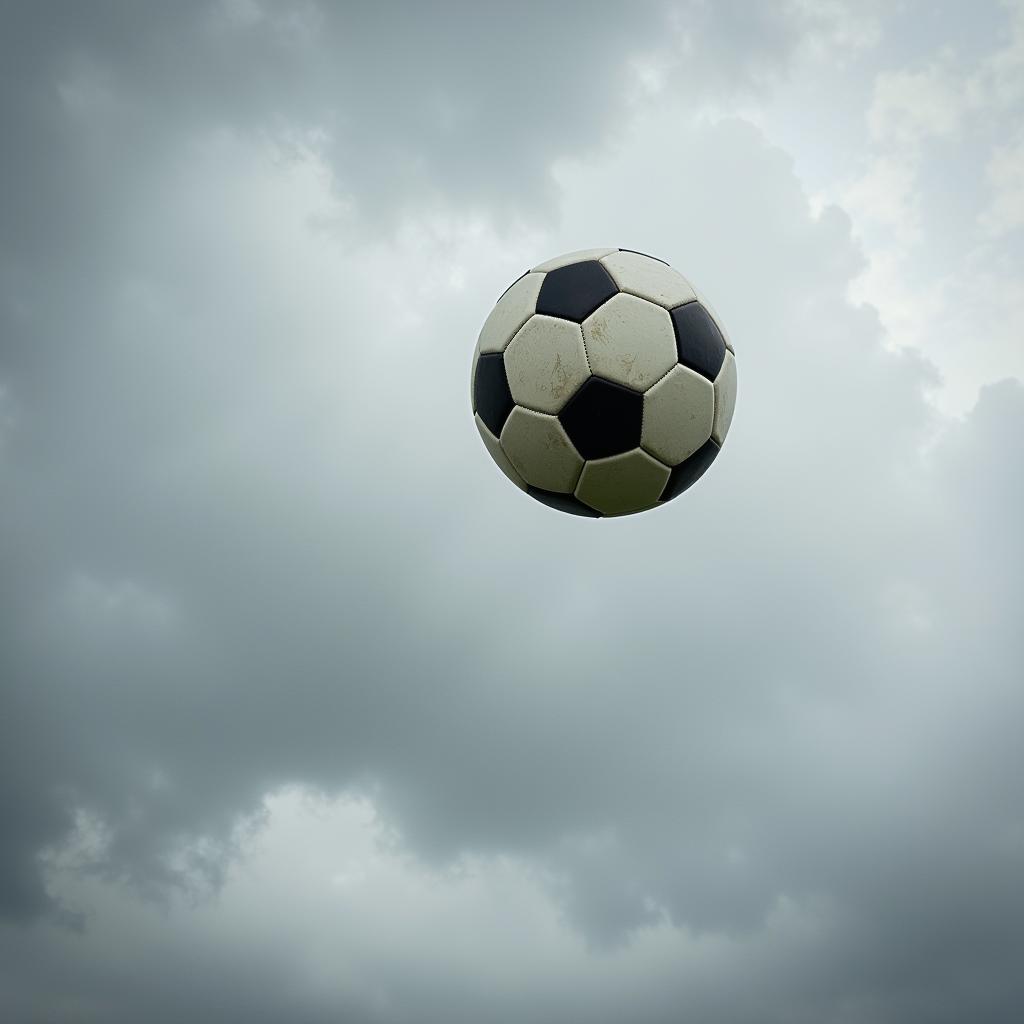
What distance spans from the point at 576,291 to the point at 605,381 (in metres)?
1.23

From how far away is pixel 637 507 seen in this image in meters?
10.5

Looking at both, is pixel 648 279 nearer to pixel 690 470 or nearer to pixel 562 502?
pixel 690 470

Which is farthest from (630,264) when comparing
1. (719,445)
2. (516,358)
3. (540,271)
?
(719,445)

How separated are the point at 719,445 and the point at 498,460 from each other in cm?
278

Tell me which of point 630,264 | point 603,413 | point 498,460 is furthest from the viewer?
point 498,460

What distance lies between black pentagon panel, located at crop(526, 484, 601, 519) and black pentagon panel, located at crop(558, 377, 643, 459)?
1060 mm

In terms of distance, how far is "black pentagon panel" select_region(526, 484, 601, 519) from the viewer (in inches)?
407

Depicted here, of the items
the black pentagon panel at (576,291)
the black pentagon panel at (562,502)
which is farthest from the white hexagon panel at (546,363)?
the black pentagon panel at (562,502)

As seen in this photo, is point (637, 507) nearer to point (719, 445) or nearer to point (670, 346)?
point (719, 445)

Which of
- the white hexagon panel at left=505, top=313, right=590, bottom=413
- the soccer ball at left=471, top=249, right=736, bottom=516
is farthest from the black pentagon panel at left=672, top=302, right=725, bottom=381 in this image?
the white hexagon panel at left=505, top=313, right=590, bottom=413

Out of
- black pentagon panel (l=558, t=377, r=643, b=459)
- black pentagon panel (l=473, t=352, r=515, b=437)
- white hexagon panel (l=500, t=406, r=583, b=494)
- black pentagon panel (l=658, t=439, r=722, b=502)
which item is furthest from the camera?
black pentagon panel (l=658, t=439, r=722, b=502)

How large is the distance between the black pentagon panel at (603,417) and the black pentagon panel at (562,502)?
106cm

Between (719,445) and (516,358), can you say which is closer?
(516,358)

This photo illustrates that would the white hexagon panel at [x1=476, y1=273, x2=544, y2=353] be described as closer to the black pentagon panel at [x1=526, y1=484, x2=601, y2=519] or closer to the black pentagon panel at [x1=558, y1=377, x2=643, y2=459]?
the black pentagon panel at [x1=558, y1=377, x2=643, y2=459]
